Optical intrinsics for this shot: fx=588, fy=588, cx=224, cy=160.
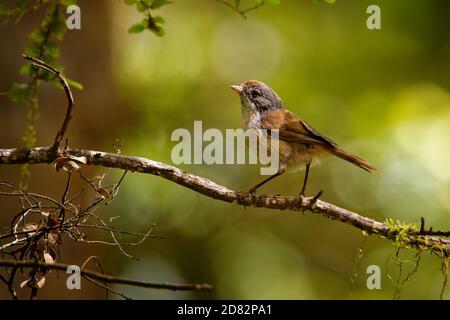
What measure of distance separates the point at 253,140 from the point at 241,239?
17.0ft

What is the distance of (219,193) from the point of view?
356 centimetres

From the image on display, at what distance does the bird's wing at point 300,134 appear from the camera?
4441 mm

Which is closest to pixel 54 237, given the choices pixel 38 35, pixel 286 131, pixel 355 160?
pixel 38 35

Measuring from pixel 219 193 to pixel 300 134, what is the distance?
3.99 ft

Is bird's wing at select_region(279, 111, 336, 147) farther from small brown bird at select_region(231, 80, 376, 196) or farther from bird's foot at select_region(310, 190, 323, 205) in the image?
bird's foot at select_region(310, 190, 323, 205)

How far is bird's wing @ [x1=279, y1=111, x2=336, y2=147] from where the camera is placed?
4441 mm

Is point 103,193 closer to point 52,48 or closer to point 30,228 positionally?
point 30,228

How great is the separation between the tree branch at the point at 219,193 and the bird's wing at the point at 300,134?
794 millimetres

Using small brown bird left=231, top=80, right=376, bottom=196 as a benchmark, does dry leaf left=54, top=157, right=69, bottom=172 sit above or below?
below

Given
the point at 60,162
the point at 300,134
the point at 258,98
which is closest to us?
the point at 60,162

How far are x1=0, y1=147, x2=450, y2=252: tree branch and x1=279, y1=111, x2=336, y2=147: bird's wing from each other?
2.61 ft

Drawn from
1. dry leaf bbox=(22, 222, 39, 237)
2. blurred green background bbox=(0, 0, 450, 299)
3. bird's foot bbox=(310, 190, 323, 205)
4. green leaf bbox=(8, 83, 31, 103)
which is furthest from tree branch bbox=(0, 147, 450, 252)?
blurred green background bbox=(0, 0, 450, 299)

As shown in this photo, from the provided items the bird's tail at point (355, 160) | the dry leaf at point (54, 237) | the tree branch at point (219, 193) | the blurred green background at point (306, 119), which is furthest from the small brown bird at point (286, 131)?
the blurred green background at point (306, 119)
